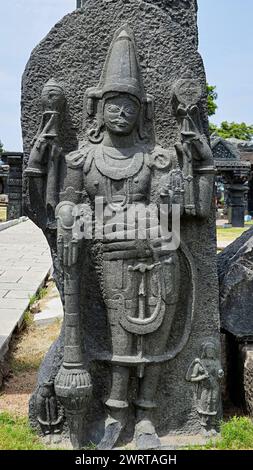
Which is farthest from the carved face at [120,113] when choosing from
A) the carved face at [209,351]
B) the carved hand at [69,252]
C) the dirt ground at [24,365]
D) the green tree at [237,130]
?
the green tree at [237,130]

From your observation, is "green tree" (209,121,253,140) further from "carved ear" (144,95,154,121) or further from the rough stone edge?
"carved ear" (144,95,154,121)

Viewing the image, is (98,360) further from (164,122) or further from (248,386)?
(164,122)

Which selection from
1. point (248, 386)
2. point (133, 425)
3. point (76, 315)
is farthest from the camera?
point (248, 386)

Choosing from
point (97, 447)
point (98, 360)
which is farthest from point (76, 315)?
point (97, 447)

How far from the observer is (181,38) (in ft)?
9.60

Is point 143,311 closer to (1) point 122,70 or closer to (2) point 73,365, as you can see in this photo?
(2) point 73,365

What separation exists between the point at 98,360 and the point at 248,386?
1.04 meters

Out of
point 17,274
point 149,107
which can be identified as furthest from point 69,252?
point 17,274

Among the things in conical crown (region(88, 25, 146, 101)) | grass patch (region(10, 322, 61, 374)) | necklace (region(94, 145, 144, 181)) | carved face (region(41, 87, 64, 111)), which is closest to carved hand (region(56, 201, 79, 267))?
necklace (region(94, 145, 144, 181))

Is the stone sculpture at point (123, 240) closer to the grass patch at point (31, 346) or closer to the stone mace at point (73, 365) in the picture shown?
the stone mace at point (73, 365)

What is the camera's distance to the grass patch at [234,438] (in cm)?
283

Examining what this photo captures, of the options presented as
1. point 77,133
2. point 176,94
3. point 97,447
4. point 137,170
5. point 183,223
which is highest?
point 176,94

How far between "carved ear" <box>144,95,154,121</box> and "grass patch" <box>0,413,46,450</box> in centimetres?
203

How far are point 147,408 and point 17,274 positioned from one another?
17.9ft
